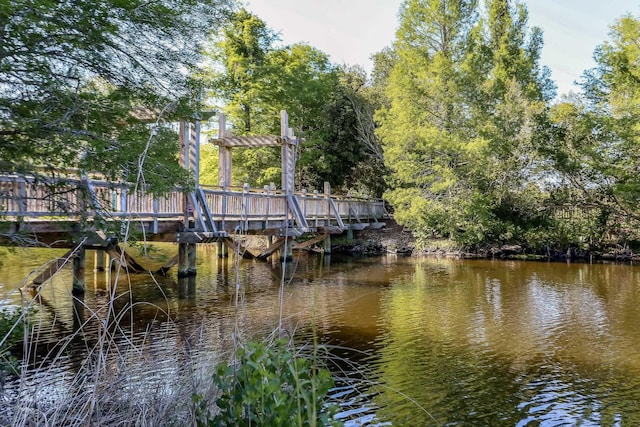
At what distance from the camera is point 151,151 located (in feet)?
16.2

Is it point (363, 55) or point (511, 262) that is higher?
point (363, 55)

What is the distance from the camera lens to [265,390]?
219 centimetres

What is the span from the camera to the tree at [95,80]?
3.96m

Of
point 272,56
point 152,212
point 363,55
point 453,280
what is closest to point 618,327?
point 453,280

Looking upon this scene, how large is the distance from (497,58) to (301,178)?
38.3 ft

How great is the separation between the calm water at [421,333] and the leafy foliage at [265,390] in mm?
213

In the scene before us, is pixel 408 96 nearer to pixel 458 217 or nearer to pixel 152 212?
pixel 458 217

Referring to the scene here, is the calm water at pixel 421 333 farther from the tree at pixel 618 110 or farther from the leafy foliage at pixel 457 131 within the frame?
the leafy foliage at pixel 457 131

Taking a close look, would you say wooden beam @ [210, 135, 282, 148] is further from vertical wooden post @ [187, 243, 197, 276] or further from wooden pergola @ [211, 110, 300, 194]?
vertical wooden post @ [187, 243, 197, 276]

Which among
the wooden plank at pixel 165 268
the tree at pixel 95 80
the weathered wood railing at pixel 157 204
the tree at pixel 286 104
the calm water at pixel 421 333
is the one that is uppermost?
the tree at pixel 286 104

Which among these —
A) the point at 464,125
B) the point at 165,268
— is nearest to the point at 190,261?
the point at 165,268

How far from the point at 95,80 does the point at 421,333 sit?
6591mm

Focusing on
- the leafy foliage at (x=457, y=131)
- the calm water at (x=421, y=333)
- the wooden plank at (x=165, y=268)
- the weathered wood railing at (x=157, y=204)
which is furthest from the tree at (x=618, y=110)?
the wooden plank at (x=165, y=268)

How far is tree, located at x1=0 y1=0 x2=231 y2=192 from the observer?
156 inches
